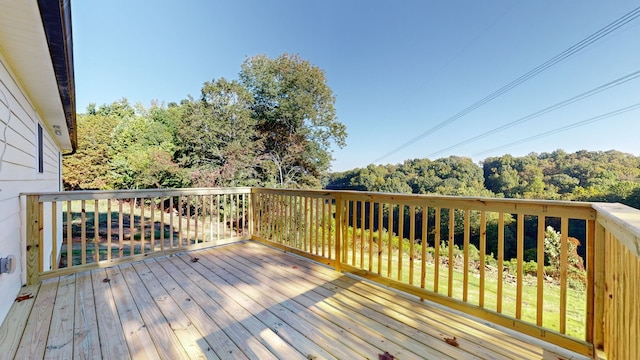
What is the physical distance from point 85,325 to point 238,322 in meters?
1.11

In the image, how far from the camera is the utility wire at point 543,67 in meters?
11.3

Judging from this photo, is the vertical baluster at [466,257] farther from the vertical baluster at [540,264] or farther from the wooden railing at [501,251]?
the vertical baluster at [540,264]

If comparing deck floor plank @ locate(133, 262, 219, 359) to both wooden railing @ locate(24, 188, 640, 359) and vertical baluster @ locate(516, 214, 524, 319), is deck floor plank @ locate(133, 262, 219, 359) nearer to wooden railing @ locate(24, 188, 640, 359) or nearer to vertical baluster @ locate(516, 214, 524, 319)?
wooden railing @ locate(24, 188, 640, 359)

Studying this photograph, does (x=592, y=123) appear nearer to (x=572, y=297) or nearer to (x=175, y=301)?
(x=572, y=297)

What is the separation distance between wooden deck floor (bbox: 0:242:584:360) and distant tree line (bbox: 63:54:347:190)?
9.25 metres

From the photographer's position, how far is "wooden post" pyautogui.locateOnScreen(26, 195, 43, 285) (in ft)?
8.39

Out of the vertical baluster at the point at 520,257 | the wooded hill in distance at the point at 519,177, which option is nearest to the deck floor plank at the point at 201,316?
the vertical baluster at the point at 520,257

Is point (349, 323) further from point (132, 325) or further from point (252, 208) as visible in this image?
point (252, 208)

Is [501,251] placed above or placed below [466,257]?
above

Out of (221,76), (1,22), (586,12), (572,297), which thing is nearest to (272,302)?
(1,22)

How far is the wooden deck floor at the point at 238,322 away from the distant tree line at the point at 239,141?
9253 mm

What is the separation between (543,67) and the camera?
16.0m

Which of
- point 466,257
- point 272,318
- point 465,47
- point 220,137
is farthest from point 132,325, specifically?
point 465,47

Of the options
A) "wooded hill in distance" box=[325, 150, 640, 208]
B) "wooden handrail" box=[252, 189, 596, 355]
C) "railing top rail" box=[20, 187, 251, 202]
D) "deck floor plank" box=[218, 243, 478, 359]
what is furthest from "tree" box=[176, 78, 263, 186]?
"deck floor plank" box=[218, 243, 478, 359]
